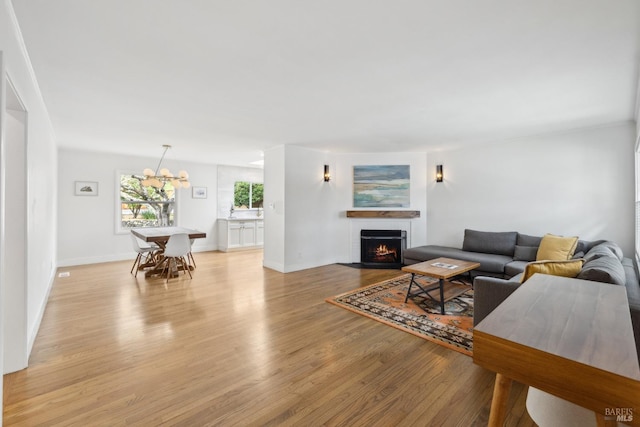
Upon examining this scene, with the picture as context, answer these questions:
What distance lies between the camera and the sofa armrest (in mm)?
2432

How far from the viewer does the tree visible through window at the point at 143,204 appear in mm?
6734

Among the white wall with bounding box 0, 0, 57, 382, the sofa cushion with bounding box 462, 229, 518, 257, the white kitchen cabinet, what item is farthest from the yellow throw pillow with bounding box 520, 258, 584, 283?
the white kitchen cabinet

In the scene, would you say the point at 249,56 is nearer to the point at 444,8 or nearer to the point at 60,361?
the point at 444,8

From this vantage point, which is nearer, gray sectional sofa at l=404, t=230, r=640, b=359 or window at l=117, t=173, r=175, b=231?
gray sectional sofa at l=404, t=230, r=640, b=359

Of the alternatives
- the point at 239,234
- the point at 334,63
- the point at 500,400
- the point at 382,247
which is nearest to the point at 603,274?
the point at 500,400

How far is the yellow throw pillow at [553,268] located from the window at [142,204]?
7.00m

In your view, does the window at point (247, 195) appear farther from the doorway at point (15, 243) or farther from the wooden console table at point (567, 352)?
the wooden console table at point (567, 352)

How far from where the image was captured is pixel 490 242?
4949mm

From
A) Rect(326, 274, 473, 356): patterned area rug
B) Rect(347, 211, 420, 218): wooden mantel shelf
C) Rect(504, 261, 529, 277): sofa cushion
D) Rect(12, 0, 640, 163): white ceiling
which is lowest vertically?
Rect(326, 274, 473, 356): patterned area rug

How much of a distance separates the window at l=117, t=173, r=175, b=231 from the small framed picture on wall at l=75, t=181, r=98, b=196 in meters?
0.47

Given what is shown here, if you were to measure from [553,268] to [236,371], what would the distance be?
8.42 ft

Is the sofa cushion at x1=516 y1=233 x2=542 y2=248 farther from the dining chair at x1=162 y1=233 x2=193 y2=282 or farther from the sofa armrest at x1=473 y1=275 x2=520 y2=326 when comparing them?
the dining chair at x1=162 y1=233 x2=193 y2=282

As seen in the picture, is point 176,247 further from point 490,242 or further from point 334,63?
point 490,242

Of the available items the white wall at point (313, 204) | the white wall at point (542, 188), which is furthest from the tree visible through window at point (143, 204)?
the white wall at point (542, 188)
